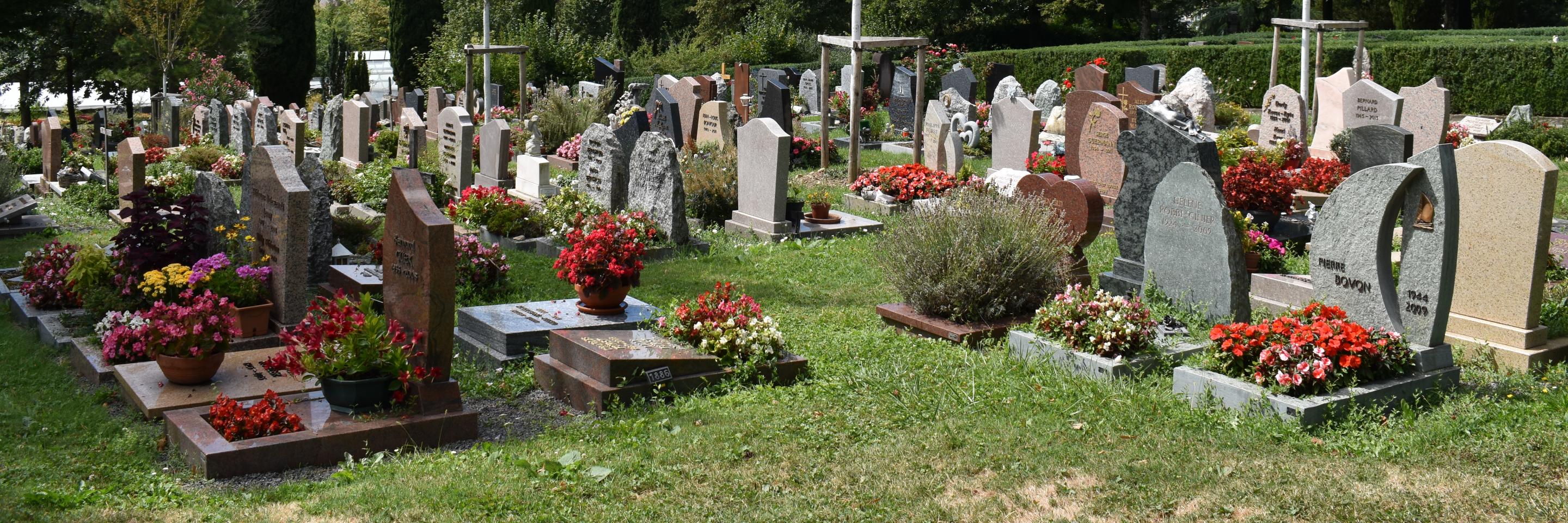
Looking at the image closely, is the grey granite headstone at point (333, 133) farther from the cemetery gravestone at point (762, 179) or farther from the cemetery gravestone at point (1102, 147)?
the cemetery gravestone at point (1102, 147)

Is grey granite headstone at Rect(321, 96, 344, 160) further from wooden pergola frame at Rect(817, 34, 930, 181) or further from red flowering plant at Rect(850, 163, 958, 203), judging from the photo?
red flowering plant at Rect(850, 163, 958, 203)

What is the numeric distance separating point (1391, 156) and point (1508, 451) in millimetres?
4774

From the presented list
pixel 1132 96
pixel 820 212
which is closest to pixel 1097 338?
pixel 820 212

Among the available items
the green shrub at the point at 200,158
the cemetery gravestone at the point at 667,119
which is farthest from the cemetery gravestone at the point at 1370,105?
the green shrub at the point at 200,158

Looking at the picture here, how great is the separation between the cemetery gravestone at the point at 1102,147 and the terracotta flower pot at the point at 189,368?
8.05m

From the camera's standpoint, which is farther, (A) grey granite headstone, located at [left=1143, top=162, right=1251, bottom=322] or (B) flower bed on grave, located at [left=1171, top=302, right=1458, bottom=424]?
(A) grey granite headstone, located at [left=1143, top=162, right=1251, bottom=322]

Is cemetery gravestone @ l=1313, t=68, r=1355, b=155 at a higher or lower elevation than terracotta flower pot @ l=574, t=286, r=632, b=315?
higher

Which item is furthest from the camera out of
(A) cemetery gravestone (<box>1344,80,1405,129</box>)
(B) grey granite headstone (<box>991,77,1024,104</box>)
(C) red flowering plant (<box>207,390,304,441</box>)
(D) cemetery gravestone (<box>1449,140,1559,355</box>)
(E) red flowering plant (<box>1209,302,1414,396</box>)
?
(B) grey granite headstone (<box>991,77,1024,104</box>)

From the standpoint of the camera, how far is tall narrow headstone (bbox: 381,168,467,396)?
6145mm

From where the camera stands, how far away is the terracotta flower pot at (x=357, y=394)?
6031 millimetres

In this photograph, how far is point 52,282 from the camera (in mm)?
8828

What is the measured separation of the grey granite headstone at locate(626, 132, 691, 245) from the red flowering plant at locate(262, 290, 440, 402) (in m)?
5.35

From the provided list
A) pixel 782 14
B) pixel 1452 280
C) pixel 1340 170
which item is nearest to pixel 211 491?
pixel 1452 280

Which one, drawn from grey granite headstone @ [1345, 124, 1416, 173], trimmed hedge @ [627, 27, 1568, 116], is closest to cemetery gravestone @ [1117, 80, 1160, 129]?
trimmed hedge @ [627, 27, 1568, 116]
